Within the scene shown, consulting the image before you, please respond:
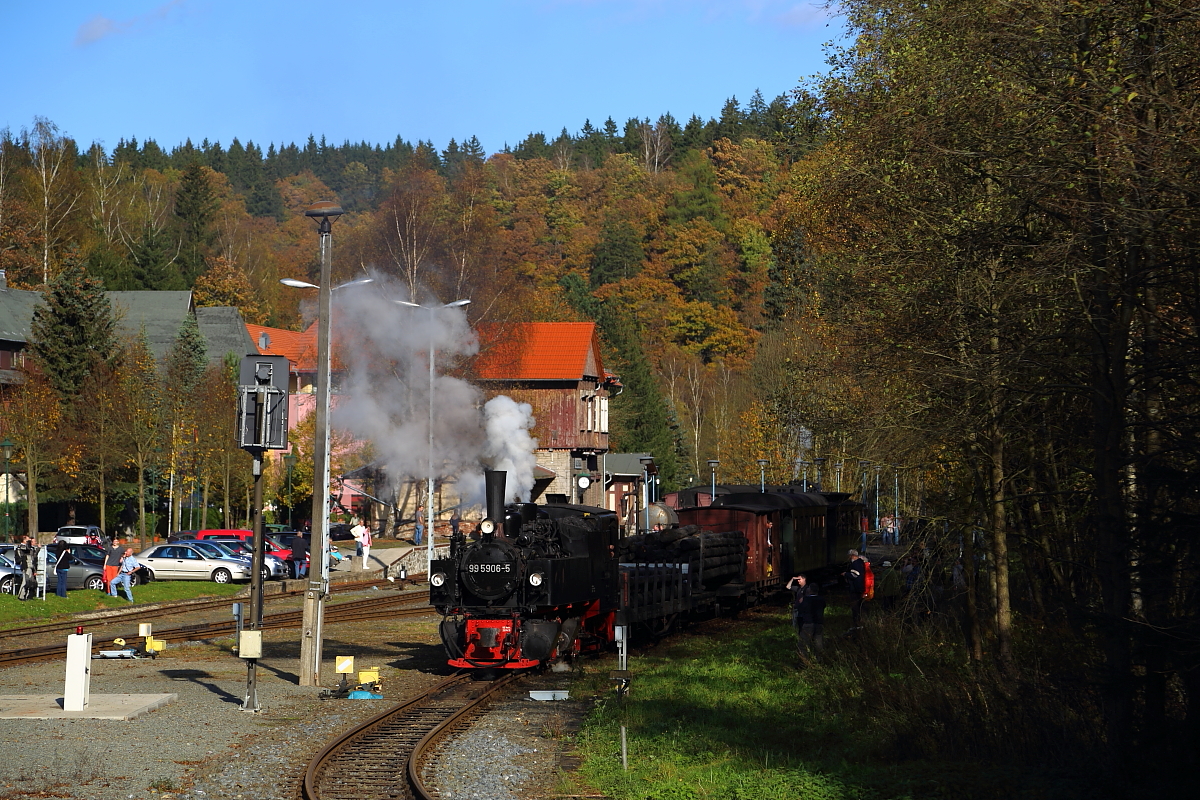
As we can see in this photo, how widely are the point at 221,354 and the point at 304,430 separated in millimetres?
22086

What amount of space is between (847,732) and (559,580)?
606 centimetres

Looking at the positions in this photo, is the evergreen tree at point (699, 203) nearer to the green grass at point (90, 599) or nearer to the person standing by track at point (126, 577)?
the green grass at point (90, 599)

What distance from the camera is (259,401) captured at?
57.1 feet

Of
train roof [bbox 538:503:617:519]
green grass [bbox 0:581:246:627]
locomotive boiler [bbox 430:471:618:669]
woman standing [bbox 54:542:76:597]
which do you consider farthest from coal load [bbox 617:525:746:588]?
woman standing [bbox 54:542:76:597]

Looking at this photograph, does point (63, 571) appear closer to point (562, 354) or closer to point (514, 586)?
point (514, 586)

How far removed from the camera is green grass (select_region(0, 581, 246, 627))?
92.8 feet

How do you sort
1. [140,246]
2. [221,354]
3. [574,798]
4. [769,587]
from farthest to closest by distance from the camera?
[140,246], [221,354], [769,587], [574,798]

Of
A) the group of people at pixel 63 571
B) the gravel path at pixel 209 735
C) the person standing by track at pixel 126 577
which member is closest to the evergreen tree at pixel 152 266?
the group of people at pixel 63 571

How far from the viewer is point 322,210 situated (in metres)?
17.7

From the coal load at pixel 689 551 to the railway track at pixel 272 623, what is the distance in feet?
27.7

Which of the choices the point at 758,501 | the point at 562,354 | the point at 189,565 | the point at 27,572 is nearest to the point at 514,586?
the point at 758,501

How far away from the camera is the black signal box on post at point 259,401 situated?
1734 cm

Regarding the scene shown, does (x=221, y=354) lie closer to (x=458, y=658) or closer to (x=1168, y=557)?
(x=458, y=658)

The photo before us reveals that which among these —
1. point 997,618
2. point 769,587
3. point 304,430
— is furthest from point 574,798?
point 304,430
